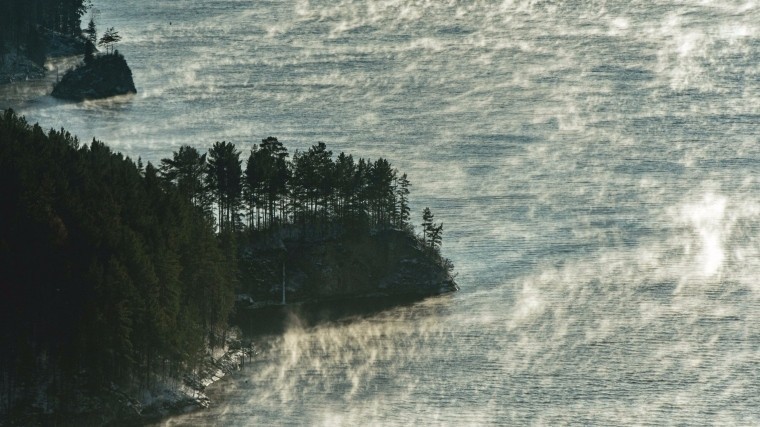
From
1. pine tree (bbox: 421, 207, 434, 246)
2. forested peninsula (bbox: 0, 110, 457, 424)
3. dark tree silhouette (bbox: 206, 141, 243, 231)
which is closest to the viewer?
forested peninsula (bbox: 0, 110, 457, 424)

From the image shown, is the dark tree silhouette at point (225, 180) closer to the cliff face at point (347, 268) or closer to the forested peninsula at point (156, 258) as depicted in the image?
the forested peninsula at point (156, 258)

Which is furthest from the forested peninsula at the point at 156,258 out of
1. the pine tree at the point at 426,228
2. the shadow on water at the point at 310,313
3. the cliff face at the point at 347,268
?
the shadow on water at the point at 310,313

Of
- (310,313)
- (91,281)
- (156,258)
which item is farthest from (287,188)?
(91,281)

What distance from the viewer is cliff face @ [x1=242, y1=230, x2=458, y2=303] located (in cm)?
17838

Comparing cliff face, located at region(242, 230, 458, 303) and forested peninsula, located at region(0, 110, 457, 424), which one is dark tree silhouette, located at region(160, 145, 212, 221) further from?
cliff face, located at region(242, 230, 458, 303)

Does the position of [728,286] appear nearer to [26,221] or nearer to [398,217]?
[398,217]

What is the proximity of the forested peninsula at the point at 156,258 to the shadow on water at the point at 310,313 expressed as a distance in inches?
45.9

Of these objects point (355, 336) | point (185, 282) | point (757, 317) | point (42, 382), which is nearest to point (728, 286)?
point (757, 317)

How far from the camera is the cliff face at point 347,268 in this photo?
178m

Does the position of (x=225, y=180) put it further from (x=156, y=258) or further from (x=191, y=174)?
(x=156, y=258)

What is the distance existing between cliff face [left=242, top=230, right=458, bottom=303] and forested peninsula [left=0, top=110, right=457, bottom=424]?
5.2 inches

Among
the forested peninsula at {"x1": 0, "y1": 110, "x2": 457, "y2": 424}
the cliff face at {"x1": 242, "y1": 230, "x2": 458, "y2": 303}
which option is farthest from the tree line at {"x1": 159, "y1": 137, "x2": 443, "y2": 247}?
the cliff face at {"x1": 242, "y1": 230, "x2": 458, "y2": 303}

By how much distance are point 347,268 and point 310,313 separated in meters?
7.14

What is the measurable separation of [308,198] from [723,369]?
4344 centimetres
